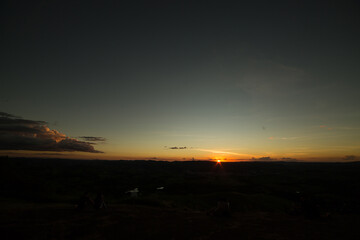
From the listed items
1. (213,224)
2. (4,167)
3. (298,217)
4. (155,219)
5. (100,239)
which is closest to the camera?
(100,239)

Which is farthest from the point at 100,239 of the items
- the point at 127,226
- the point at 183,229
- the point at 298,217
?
the point at 298,217

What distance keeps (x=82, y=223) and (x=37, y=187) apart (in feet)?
83.0

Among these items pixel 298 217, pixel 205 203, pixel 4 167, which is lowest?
pixel 205 203

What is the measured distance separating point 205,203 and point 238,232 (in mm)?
35159

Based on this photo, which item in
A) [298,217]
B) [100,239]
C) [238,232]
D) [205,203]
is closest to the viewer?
[100,239]

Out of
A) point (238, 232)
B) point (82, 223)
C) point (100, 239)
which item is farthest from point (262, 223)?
point (82, 223)

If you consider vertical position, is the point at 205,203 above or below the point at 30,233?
below

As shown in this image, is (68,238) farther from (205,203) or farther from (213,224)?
(205,203)

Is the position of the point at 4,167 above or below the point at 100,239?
above

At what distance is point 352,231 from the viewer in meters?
13.5

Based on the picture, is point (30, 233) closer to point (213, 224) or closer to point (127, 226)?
point (127, 226)

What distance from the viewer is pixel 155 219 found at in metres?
15.5

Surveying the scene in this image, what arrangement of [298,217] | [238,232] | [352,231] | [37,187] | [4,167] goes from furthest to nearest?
[4,167], [37,187], [298,217], [352,231], [238,232]

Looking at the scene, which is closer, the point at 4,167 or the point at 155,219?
the point at 155,219
